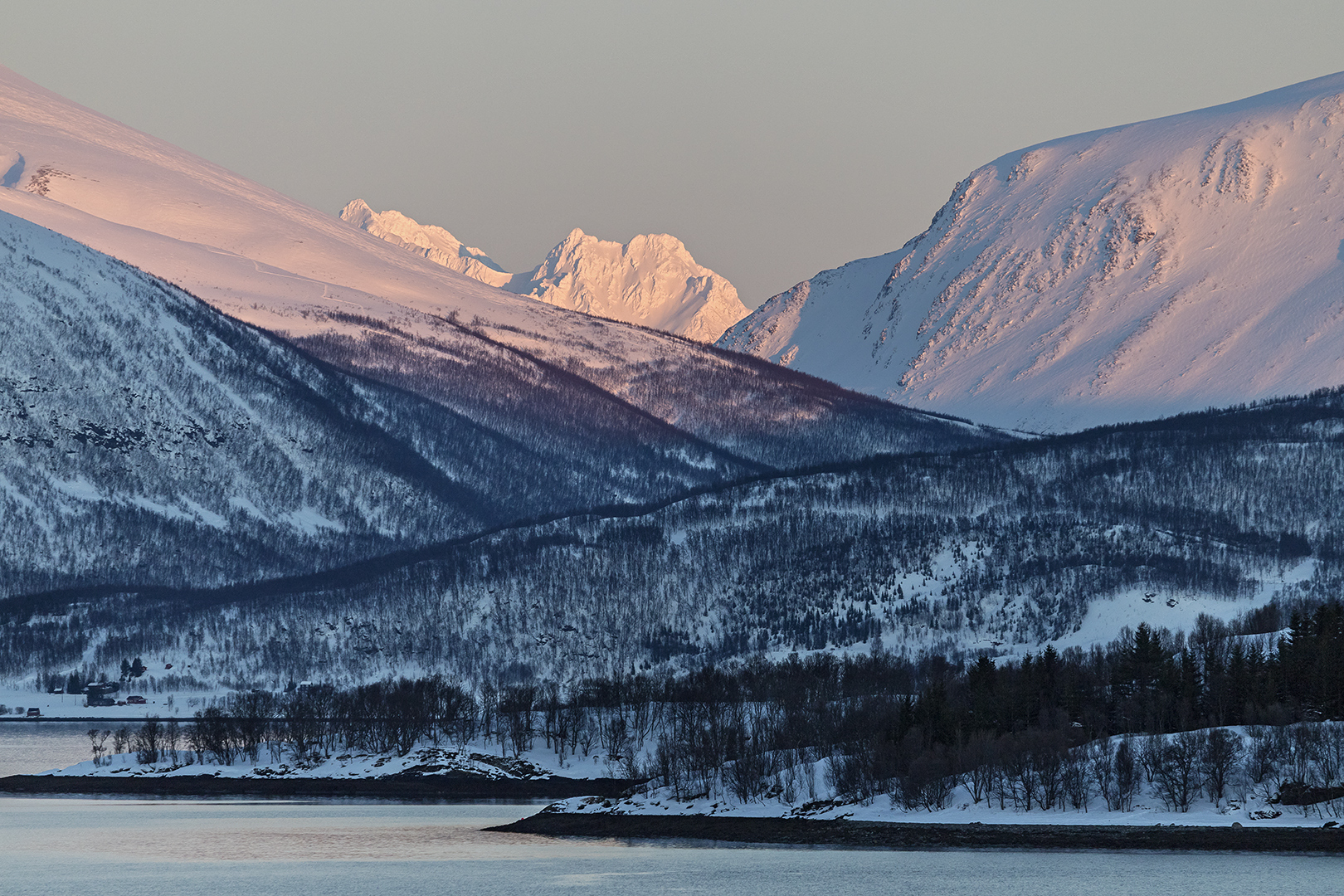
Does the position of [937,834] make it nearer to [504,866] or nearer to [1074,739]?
[1074,739]

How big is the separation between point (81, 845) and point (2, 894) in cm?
2757

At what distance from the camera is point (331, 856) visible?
144 m

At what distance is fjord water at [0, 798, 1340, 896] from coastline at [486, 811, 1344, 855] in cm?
295

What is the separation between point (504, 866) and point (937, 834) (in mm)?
34456

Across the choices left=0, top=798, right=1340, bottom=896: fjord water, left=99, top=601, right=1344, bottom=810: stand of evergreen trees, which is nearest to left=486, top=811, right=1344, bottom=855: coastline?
left=0, top=798, right=1340, bottom=896: fjord water

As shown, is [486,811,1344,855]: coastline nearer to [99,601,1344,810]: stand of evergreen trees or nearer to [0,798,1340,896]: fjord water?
[0,798,1340,896]: fjord water

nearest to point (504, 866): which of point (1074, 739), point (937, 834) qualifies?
point (937, 834)

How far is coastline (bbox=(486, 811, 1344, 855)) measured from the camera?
139 m

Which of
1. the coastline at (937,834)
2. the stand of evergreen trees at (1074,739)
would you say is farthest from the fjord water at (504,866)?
the stand of evergreen trees at (1074,739)

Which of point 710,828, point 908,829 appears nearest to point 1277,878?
point 908,829

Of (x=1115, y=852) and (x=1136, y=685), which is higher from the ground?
(x=1136, y=685)

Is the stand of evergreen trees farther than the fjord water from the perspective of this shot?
Yes

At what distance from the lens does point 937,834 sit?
149 meters

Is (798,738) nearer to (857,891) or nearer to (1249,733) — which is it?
(1249,733)
